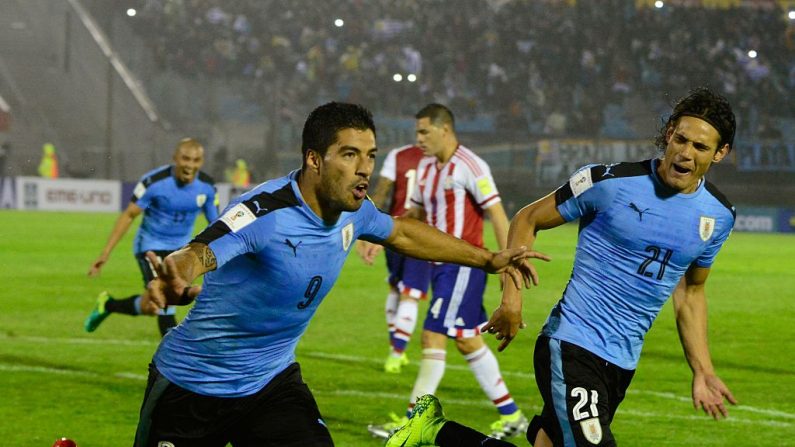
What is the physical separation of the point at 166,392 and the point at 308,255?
0.85 meters

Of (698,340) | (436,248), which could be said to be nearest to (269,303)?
(436,248)

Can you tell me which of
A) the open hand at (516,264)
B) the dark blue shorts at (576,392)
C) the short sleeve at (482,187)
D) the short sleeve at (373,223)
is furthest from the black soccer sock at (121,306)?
the open hand at (516,264)

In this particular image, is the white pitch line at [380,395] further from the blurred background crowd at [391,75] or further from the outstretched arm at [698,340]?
the blurred background crowd at [391,75]

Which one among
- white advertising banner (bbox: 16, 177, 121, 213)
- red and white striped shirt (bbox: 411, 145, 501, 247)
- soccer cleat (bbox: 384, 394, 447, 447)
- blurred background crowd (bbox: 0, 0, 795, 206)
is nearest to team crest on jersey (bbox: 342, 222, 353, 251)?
soccer cleat (bbox: 384, 394, 447, 447)

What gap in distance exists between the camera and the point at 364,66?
4075cm

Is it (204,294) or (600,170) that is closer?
(204,294)

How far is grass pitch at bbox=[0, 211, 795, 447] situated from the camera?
856 centimetres

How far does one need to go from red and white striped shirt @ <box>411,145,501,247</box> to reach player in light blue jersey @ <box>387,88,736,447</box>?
3.51 metres

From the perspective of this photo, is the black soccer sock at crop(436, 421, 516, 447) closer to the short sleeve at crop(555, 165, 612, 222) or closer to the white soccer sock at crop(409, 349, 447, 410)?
the short sleeve at crop(555, 165, 612, 222)

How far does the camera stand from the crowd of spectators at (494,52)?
129 feet

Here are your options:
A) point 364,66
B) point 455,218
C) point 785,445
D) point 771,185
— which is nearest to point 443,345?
point 455,218

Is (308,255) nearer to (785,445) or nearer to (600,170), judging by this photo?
(600,170)

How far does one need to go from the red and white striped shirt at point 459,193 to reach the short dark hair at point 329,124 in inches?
168

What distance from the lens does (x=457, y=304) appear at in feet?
27.9
